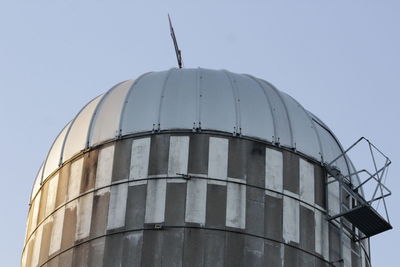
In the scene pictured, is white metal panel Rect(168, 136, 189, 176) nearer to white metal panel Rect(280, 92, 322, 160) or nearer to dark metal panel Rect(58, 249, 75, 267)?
white metal panel Rect(280, 92, 322, 160)

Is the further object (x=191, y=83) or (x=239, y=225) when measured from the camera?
(x=191, y=83)

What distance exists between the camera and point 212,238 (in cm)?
3569

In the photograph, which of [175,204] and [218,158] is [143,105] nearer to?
[218,158]

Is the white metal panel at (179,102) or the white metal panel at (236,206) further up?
the white metal panel at (179,102)

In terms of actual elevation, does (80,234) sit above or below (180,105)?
below

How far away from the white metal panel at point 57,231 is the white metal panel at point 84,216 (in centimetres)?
75

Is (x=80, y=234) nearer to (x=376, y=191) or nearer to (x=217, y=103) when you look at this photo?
(x=217, y=103)

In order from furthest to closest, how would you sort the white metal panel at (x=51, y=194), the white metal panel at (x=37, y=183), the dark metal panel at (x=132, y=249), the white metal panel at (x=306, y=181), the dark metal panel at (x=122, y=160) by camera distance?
the white metal panel at (x=37, y=183) < the white metal panel at (x=51, y=194) < the white metal panel at (x=306, y=181) < the dark metal panel at (x=122, y=160) < the dark metal panel at (x=132, y=249)

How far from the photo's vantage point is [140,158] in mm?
37250

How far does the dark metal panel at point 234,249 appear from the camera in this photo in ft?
116

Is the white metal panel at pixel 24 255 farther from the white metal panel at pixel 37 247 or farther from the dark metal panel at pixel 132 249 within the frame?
the dark metal panel at pixel 132 249

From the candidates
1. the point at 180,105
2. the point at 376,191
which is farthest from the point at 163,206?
the point at 376,191

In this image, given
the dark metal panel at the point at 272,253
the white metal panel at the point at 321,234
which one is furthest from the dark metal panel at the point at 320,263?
the dark metal panel at the point at 272,253

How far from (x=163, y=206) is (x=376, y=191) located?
289 inches
